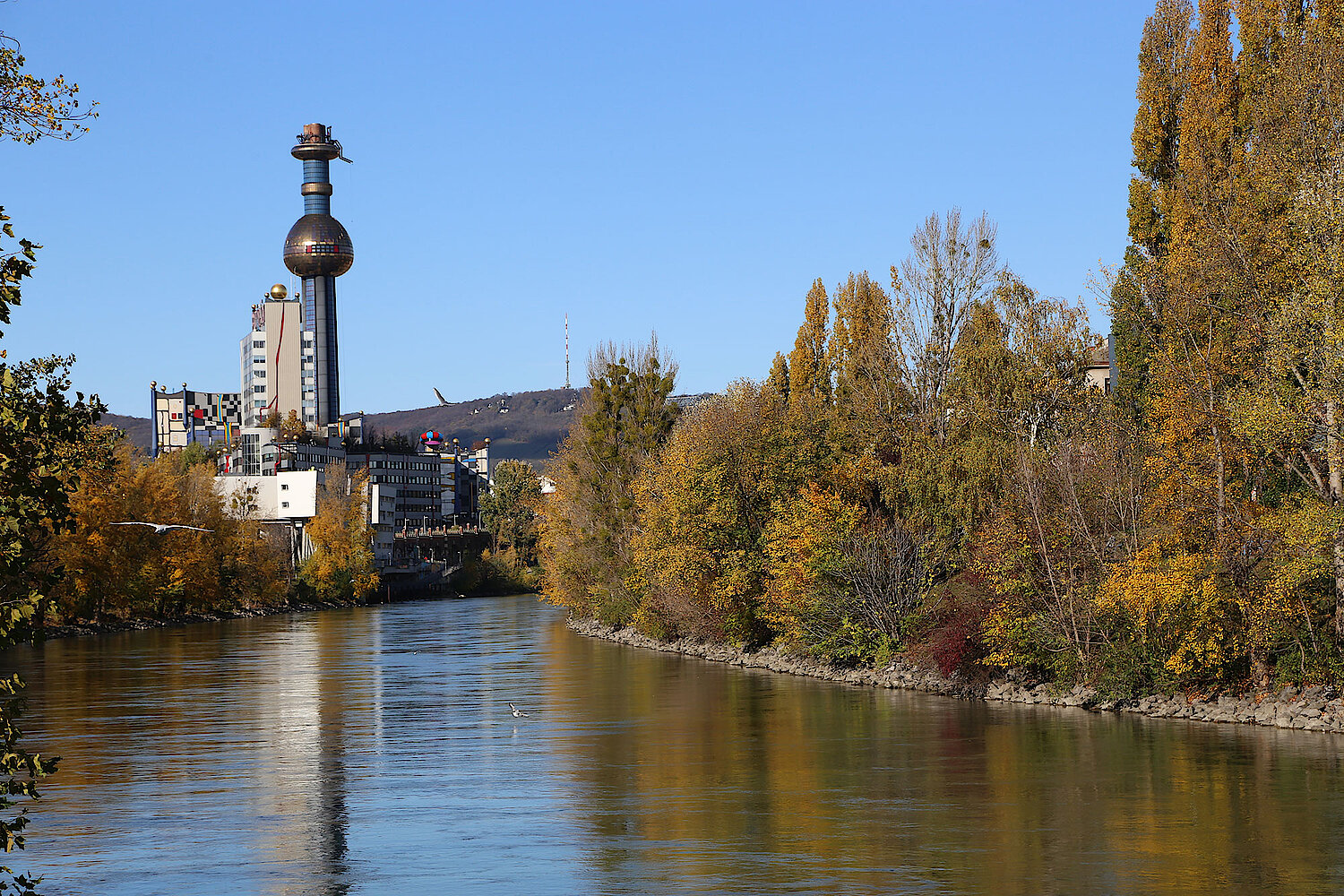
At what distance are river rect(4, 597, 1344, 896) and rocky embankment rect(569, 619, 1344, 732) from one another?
39.0 inches

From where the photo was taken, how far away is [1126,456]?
3894cm

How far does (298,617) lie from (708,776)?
96101mm

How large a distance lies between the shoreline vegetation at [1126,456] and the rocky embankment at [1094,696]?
1.14ft

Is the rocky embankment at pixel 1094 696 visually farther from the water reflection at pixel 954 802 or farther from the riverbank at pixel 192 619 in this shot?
the riverbank at pixel 192 619

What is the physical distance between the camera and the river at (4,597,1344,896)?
20.3 meters

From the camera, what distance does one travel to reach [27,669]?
63281 millimetres

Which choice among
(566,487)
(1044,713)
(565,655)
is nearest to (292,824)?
(1044,713)

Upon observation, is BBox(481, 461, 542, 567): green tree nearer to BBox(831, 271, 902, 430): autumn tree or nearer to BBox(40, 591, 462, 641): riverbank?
BBox(40, 591, 462, 641): riverbank

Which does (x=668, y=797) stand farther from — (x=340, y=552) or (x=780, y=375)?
(x=340, y=552)

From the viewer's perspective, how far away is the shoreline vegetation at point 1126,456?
33.6 m

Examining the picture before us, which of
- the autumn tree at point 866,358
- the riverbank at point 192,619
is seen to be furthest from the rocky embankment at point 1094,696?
the riverbank at point 192,619

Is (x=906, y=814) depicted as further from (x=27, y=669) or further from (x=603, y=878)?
(x=27, y=669)

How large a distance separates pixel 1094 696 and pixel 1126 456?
6779 mm

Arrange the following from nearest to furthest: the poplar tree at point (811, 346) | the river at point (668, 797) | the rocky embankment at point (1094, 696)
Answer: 1. the river at point (668, 797)
2. the rocky embankment at point (1094, 696)
3. the poplar tree at point (811, 346)
